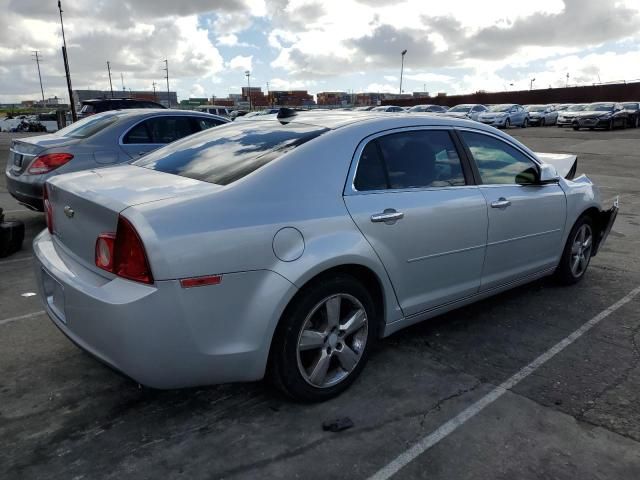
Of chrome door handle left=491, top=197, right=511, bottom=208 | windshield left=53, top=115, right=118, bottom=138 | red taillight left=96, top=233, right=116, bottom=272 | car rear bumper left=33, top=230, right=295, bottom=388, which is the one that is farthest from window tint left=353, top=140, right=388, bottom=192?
windshield left=53, top=115, right=118, bottom=138

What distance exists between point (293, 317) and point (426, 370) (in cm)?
113

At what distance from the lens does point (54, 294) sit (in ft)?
9.57

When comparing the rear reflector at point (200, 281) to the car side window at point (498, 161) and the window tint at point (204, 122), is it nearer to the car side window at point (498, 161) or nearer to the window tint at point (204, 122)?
the car side window at point (498, 161)

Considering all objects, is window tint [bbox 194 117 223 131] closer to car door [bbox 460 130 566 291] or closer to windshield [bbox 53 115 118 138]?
windshield [bbox 53 115 118 138]

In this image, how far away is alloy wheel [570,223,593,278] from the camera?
4.85m

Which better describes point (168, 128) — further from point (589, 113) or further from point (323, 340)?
point (589, 113)

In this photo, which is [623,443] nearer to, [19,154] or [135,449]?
[135,449]

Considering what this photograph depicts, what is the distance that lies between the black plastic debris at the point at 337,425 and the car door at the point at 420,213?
84cm

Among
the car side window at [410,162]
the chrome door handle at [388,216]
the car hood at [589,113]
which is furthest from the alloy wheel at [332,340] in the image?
the car hood at [589,113]

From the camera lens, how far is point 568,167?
18.7 feet

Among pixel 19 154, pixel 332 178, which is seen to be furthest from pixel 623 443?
pixel 19 154

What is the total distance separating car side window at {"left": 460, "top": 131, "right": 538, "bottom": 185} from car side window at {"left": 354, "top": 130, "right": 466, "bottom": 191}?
0.24 m

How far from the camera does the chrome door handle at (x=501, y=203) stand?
3.79 meters

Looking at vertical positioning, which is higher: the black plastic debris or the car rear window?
the car rear window
